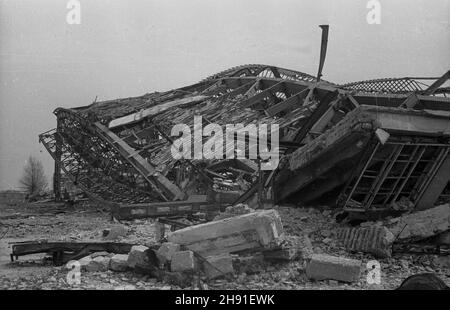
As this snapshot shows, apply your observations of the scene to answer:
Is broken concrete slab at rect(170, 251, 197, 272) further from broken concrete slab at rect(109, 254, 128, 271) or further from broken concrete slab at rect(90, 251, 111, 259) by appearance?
broken concrete slab at rect(90, 251, 111, 259)

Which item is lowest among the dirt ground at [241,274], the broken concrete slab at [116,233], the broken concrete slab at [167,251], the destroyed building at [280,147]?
the dirt ground at [241,274]

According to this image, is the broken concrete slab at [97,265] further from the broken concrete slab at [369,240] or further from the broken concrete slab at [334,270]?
the broken concrete slab at [369,240]

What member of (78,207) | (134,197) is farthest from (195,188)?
(78,207)

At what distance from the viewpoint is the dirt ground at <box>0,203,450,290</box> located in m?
6.35

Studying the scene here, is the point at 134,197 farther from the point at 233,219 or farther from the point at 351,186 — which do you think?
the point at 233,219

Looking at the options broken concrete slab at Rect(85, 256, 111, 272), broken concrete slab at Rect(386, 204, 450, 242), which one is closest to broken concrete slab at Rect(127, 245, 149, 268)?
broken concrete slab at Rect(85, 256, 111, 272)

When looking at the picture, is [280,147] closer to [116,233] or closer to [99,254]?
[116,233]

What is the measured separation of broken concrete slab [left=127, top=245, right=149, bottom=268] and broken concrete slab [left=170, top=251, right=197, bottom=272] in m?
0.42

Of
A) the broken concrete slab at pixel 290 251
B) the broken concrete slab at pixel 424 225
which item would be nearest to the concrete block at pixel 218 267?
the broken concrete slab at pixel 290 251

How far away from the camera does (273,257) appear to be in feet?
22.9

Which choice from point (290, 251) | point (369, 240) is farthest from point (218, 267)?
point (369, 240)

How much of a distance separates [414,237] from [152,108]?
12.5 m

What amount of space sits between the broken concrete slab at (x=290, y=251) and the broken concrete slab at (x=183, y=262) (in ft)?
3.63

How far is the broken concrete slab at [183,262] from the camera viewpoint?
627 cm
